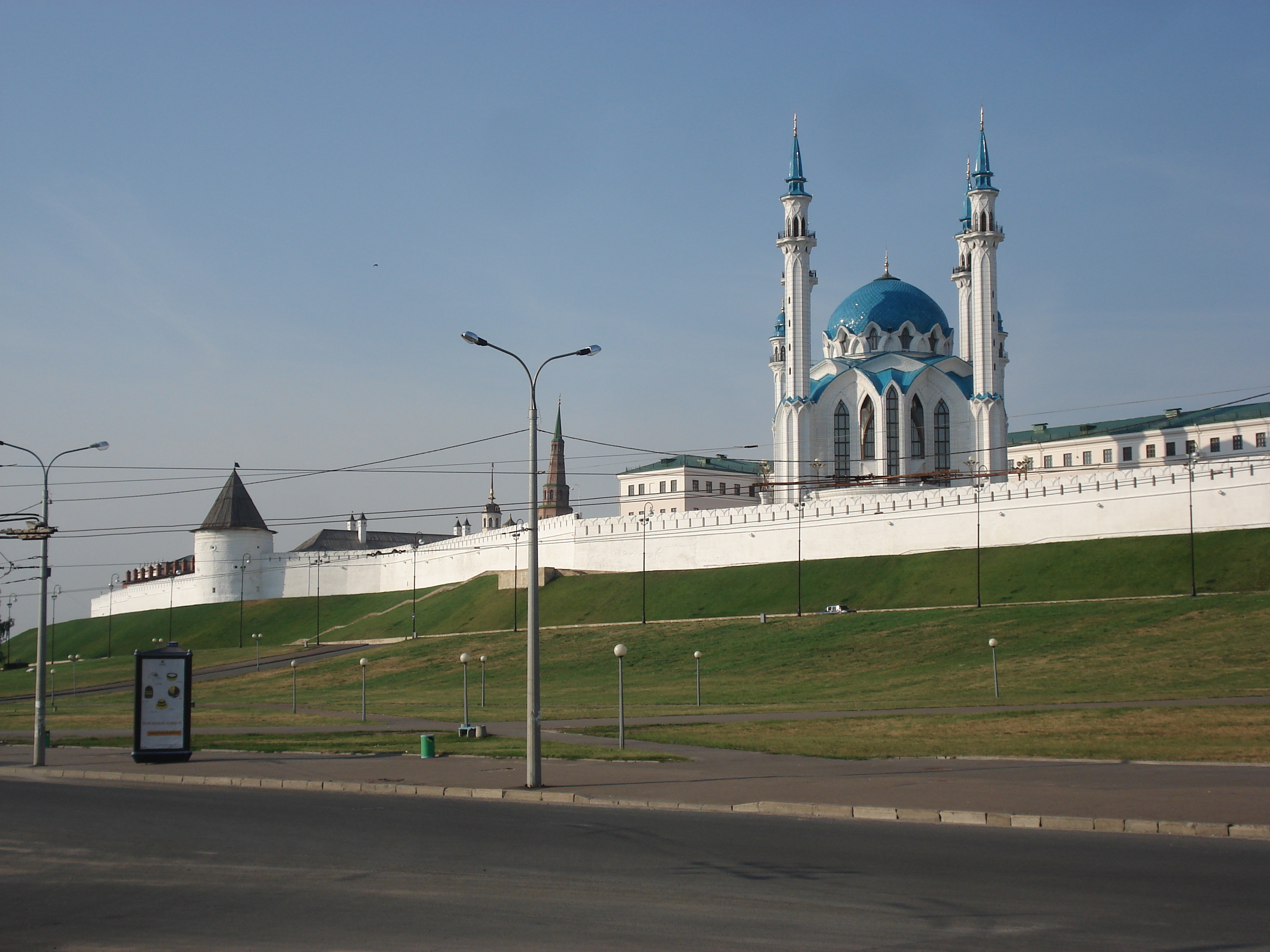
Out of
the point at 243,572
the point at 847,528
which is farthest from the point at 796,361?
the point at 243,572

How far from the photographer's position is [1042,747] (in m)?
24.6

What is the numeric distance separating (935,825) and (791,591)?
2362 inches

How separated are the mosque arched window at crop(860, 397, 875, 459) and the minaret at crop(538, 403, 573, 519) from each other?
55.4 m

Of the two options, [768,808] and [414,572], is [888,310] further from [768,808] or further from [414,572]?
[768,808]

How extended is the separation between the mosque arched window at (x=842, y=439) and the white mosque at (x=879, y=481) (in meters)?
0.12

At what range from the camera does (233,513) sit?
390 feet

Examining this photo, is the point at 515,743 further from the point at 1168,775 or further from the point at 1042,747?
the point at 1168,775

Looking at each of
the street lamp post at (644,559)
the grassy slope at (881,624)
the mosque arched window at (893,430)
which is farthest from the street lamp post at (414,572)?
the mosque arched window at (893,430)

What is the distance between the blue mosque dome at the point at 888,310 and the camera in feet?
347

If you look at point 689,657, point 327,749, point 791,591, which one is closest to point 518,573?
point 791,591

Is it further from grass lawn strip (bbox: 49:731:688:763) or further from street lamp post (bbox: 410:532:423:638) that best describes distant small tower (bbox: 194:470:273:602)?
grass lawn strip (bbox: 49:731:688:763)

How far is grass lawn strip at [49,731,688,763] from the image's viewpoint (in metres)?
25.5

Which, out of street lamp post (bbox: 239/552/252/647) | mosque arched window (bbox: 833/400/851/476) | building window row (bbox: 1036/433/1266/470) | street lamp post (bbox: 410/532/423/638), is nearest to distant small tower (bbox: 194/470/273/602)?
street lamp post (bbox: 239/552/252/647)

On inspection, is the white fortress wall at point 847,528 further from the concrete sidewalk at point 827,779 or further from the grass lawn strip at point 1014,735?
the concrete sidewalk at point 827,779
